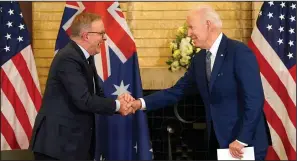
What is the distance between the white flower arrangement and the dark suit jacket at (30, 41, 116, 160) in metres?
1.90

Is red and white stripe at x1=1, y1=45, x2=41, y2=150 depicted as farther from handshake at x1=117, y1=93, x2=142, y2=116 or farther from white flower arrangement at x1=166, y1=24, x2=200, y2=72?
white flower arrangement at x1=166, y1=24, x2=200, y2=72

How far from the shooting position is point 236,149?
125 inches

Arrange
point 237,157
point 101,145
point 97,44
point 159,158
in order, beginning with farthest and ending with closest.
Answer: point 159,158 < point 101,145 < point 97,44 < point 237,157

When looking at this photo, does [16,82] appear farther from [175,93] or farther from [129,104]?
[175,93]

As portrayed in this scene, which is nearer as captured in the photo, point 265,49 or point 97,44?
point 97,44

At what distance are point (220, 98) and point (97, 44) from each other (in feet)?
3.31

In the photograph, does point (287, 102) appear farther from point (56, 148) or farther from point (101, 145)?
point (56, 148)

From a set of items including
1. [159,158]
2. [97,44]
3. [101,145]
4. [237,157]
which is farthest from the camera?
[159,158]

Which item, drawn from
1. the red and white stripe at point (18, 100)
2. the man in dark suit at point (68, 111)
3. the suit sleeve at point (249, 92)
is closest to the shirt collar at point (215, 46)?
the suit sleeve at point (249, 92)

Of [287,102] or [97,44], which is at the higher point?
[97,44]

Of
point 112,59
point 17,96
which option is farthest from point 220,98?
point 17,96

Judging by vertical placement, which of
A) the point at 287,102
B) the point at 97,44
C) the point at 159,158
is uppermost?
the point at 97,44

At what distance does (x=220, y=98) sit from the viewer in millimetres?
3430

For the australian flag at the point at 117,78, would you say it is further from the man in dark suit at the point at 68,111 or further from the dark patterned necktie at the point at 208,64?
the dark patterned necktie at the point at 208,64
